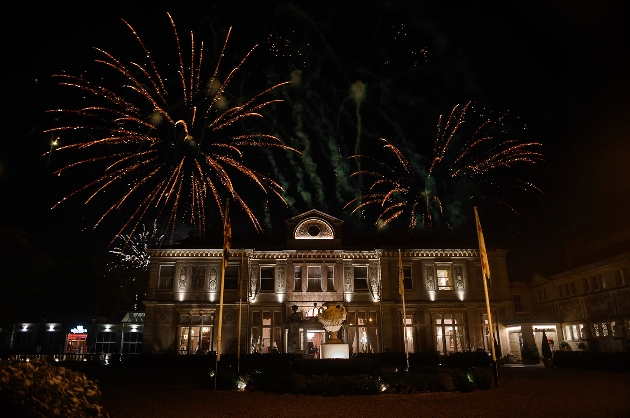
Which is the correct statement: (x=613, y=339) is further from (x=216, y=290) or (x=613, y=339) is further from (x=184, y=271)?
(x=184, y=271)

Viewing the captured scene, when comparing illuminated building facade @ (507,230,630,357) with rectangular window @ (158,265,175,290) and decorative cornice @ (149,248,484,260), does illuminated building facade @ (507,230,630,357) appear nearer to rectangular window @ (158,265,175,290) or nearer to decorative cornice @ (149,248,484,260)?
decorative cornice @ (149,248,484,260)

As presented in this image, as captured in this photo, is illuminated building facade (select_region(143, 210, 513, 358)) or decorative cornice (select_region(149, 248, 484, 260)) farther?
decorative cornice (select_region(149, 248, 484, 260))

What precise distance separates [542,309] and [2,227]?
47094mm

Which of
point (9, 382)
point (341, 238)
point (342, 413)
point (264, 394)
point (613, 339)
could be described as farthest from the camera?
point (341, 238)

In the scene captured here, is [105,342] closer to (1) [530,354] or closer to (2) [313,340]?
(2) [313,340]

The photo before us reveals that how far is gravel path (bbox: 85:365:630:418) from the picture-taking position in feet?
37.8

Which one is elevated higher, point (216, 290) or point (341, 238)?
point (341, 238)

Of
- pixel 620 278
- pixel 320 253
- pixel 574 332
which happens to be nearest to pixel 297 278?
pixel 320 253

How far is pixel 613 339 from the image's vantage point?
32594 millimetres

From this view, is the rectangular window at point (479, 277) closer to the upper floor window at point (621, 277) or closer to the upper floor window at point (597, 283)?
the upper floor window at point (597, 283)

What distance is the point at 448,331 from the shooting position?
35.7m

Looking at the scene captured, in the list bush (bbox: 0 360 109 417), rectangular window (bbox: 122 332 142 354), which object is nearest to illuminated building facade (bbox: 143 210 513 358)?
→ rectangular window (bbox: 122 332 142 354)

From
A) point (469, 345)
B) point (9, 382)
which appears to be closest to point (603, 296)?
point (469, 345)

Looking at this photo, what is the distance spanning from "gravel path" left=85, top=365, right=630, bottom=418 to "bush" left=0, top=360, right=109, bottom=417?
5172mm
